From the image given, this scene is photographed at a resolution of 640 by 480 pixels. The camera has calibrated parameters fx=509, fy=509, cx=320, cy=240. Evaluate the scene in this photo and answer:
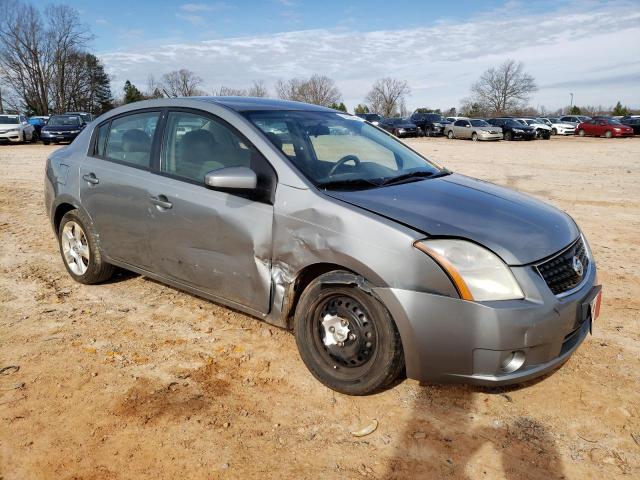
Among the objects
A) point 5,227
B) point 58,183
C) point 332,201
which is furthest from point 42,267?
point 332,201

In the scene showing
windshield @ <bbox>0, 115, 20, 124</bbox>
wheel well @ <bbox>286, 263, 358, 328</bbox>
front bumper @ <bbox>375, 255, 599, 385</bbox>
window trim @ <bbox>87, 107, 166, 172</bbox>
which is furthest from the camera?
windshield @ <bbox>0, 115, 20, 124</bbox>

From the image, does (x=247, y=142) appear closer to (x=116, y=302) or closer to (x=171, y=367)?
(x=171, y=367)

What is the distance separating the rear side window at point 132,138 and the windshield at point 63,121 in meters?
24.8

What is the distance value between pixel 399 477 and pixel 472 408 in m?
0.74

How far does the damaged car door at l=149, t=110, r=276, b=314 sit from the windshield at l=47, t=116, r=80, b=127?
1011 inches

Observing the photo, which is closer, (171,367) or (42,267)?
(171,367)

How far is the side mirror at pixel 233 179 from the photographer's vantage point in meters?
3.03

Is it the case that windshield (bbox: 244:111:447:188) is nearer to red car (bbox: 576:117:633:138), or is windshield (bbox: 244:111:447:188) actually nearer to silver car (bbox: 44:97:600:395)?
silver car (bbox: 44:97:600:395)

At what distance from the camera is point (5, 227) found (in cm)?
707

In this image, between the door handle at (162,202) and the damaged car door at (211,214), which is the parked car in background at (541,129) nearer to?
the damaged car door at (211,214)

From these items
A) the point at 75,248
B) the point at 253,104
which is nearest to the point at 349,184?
the point at 253,104

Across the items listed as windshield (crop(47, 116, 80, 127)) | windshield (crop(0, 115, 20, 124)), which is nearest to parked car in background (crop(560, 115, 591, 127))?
windshield (crop(47, 116, 80, 127))

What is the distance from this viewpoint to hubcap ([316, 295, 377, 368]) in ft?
9.19

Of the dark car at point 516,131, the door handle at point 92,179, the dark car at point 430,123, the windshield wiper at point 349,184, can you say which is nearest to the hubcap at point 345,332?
the windshield wiper at point 349,184
